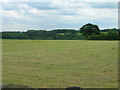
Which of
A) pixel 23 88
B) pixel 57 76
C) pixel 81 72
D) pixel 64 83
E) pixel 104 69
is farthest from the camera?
pixel 104 69

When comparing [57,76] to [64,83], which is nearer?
[64,83]

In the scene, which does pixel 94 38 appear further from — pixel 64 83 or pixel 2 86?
pixel 2 86

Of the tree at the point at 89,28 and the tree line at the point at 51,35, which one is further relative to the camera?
the tree at the point at 89,28

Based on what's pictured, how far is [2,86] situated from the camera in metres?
2.30

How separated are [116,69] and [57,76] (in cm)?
183

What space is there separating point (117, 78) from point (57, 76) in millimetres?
1454

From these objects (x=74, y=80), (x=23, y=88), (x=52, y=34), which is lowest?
(x=74, y=80)

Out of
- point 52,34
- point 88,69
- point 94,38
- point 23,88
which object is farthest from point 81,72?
point 94,38

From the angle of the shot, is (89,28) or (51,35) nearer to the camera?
(51,35)

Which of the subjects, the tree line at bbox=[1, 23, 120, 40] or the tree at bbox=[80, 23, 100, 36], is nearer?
the tree line at bbox=[1, 23, 120, 40]

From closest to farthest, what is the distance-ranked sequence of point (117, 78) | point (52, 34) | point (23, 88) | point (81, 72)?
point (23, 88)
point (117, 78)
point (81, 72)
point (52, 34)

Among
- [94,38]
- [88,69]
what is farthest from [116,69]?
[94,38]

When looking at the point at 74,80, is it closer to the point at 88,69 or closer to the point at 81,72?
the point at 81,72

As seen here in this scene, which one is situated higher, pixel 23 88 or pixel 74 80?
pixel 23 88
